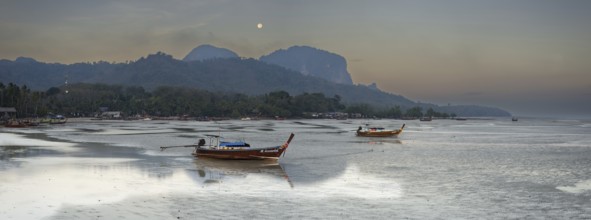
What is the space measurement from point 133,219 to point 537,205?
1811 centimetres

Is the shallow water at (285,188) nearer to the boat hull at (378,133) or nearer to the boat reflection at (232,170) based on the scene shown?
the boat reflection at (232,170)

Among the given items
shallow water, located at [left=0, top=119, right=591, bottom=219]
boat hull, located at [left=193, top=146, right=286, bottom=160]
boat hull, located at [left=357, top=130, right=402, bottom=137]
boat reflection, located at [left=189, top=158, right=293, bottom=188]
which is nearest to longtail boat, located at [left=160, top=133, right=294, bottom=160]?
boat hull, located at [left=193, top=146, right=286, bottom=160]

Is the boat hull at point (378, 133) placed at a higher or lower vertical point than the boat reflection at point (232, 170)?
higher

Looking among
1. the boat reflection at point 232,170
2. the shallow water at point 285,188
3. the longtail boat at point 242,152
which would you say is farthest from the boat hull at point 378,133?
the boat reflection at point 232,170

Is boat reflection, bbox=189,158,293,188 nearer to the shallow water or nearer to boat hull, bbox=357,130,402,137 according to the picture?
the shallow water

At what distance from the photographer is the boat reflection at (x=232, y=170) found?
111 feet

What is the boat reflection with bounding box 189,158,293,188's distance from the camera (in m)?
33.8

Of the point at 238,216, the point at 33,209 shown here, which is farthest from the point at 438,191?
the point at 33,209

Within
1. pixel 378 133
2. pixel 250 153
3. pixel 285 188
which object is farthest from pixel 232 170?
pixel 378 133

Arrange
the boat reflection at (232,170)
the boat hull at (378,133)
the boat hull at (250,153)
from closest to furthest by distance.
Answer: the boat reflection at (232,170), the boat hull at (250,153), the boat hull at (378,133)

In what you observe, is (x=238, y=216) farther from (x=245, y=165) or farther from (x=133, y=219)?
(x=245, y=165)

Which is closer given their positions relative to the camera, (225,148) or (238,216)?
(238,216)

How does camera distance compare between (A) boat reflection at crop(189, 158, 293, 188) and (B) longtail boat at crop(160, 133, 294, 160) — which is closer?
(A) boat reflection at crop(189, 158, 293, 188)

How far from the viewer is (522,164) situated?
46.9m
